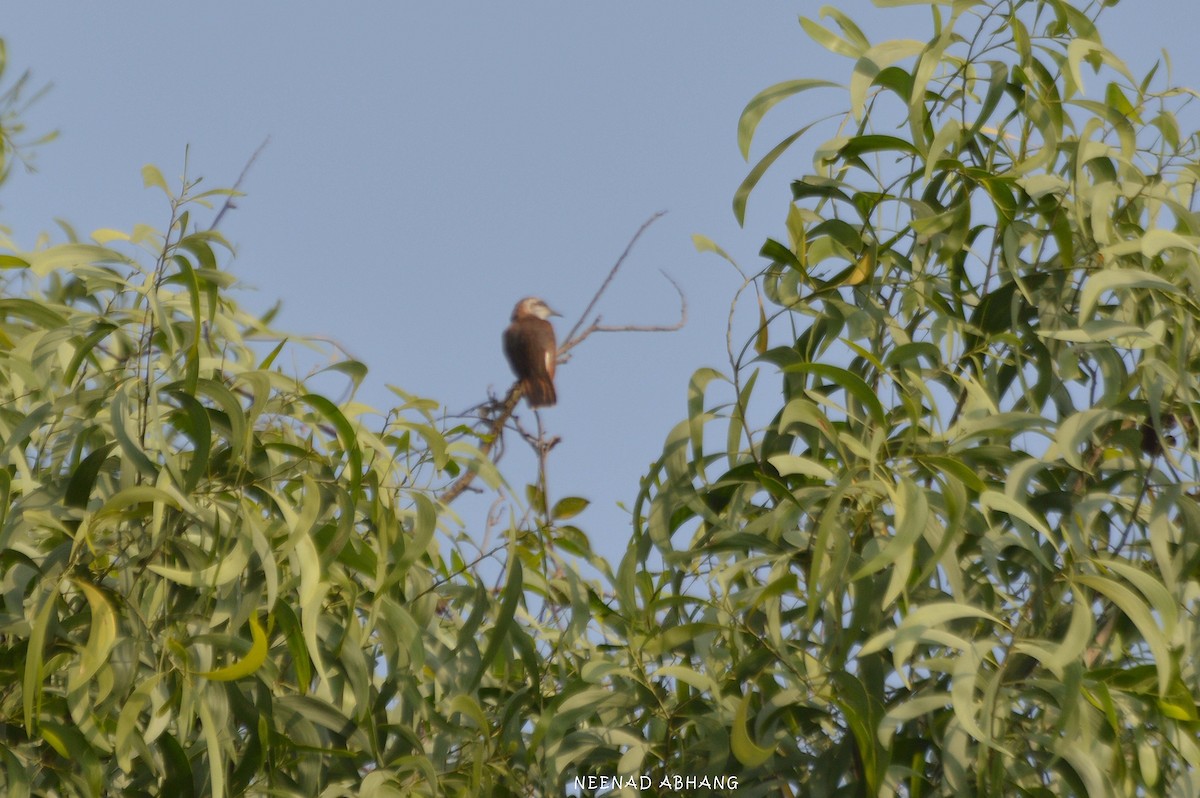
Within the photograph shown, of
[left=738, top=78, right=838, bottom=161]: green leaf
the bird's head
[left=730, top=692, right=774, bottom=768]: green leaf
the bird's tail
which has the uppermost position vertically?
the bird's head

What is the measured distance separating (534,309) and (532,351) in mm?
1545

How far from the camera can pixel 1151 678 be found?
1.82 metres

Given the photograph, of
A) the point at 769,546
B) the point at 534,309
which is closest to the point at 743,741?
the point at 769,546

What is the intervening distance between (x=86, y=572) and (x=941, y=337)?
1413 millimetres

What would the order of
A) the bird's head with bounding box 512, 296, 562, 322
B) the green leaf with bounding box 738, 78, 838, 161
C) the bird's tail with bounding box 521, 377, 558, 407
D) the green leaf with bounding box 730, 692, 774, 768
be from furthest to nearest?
1. the bird's head with bounding box 512, 296, 562, 322
2. the bird's tail with bounding box 521, 377, 558, 407
3. the green leaf with bounding box 738, 78, 838, 161
4. the green leaf with bounding box 730, 692, 774, 768

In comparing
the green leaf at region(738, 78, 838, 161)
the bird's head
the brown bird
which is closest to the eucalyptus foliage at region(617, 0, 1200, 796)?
the green leaf at region(738, 78, 838, 161)

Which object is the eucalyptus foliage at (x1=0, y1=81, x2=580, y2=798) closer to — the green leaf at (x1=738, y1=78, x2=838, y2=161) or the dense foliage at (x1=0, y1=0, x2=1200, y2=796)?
the dense foliage at (x1=0, y1=0, x2=1200, y2=796)

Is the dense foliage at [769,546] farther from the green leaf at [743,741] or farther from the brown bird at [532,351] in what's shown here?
the brown bird at [532,351]

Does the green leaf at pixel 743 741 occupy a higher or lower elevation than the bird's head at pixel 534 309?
lower

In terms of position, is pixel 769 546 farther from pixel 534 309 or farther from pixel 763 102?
pixel 534 309

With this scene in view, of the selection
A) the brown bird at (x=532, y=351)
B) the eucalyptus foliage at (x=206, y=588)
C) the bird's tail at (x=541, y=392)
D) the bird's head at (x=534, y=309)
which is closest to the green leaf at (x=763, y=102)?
the eucalyptus foliage at (x=206, y=588)

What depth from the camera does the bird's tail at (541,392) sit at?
775 centimetres

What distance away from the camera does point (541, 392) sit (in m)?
7.78

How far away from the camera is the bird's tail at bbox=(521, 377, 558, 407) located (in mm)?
7754
